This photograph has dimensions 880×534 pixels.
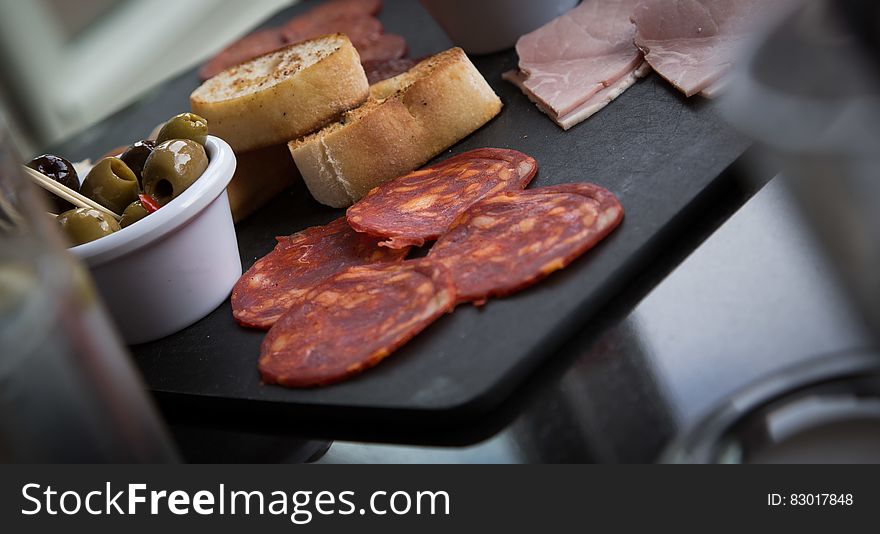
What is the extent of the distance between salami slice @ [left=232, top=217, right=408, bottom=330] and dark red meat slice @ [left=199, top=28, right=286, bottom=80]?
47.5 inches

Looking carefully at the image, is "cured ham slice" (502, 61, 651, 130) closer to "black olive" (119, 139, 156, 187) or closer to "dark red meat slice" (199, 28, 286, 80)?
"black olive" (119, 139, 156, 187)

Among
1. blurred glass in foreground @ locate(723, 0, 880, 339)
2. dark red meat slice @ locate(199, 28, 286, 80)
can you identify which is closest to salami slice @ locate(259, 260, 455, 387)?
blurred glass in foreground @ locate(723, 0, 880, 339)

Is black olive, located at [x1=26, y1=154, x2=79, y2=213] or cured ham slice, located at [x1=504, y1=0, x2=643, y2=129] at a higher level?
black olive, located at [x1=26, y1=154, x2=79, y2=213]

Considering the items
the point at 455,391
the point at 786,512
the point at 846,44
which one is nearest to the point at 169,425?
the point at 455,391

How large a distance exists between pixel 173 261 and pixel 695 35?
1106 millimetres

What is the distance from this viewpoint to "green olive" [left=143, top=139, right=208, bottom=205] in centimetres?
168

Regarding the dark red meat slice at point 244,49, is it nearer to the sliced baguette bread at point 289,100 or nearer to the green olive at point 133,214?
the sliced baguette bread at point 289,100

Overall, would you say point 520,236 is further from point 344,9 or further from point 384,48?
point 344,9

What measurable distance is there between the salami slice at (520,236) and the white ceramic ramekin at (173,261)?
1.40 feet

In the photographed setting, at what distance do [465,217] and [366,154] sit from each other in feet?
1.44

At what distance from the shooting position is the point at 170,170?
1.67 m

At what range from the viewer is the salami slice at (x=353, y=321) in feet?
4.66

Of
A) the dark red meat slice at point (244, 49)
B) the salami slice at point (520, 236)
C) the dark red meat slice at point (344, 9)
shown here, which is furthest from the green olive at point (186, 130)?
the dark red meat slice at point (344, 9)

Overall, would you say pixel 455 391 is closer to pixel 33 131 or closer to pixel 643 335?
pixel 643 335
